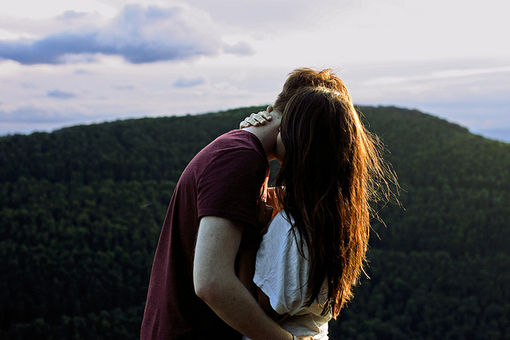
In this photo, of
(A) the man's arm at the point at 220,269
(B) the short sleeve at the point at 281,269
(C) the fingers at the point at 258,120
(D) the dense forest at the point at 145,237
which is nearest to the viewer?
(A) the man's arm at the point at 220,269

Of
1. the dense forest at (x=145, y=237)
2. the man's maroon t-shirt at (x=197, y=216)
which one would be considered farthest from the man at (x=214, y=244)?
the dense forest at (x=145, y=237)

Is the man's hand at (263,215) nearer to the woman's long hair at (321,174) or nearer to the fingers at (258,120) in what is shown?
the woman's long hair at (321,174)

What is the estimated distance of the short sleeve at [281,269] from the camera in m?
1.18

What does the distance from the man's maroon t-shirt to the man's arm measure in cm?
4

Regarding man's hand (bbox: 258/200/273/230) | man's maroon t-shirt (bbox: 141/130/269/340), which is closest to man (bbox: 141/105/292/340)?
man's maroon t-shirt (bbox: 141/130/269/340)

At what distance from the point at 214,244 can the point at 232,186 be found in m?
0.16

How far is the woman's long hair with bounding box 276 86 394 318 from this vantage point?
1208mm

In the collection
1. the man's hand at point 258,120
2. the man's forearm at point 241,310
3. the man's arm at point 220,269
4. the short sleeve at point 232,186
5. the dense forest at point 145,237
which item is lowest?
the dense forest at point 145,237

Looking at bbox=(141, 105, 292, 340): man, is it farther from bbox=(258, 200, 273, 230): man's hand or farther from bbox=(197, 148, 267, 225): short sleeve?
bbox=(258, 200, 273, 230): man's hand

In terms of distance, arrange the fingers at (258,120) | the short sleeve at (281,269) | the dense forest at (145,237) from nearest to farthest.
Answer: the short sleeve at (281,269), the fingers at (258,120), the dense forest at (145,237)

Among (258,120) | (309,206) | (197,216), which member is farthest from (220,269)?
(258,120)

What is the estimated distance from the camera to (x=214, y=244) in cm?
107

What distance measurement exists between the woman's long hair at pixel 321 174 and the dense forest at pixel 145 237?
23.0ft

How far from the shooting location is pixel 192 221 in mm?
1231
